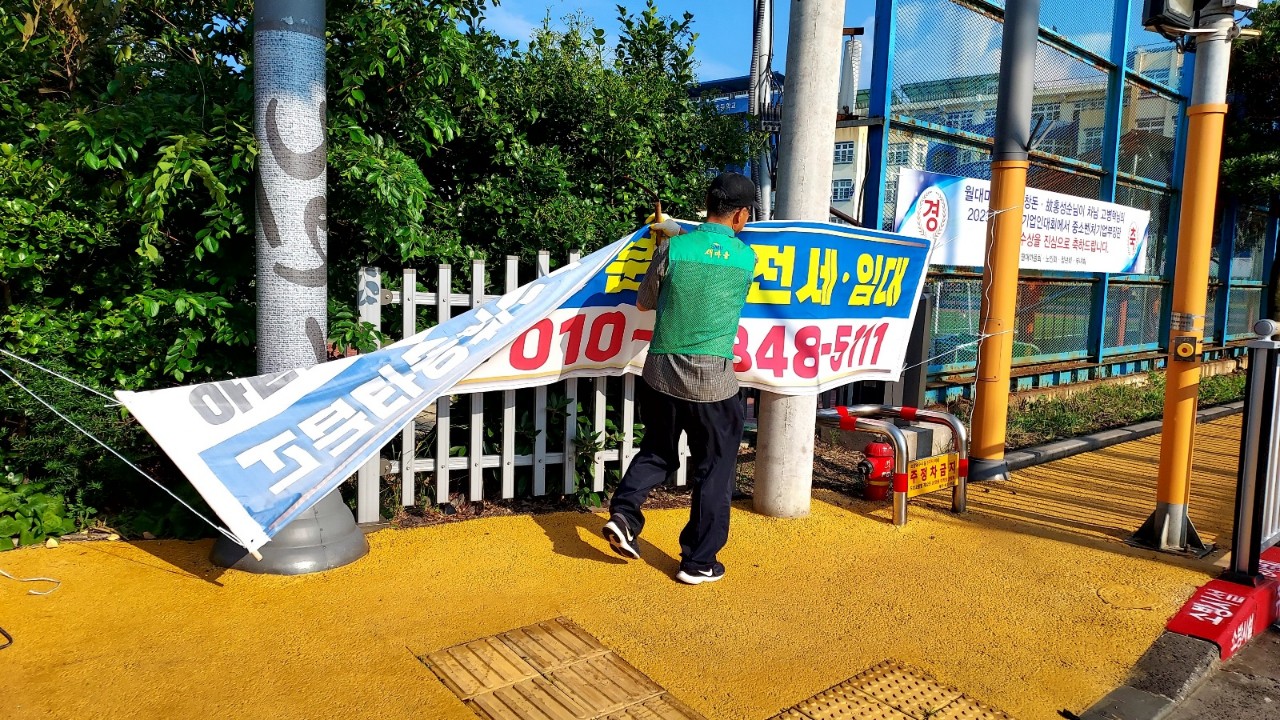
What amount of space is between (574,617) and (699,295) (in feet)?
4.81

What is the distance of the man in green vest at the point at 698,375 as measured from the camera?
388cm

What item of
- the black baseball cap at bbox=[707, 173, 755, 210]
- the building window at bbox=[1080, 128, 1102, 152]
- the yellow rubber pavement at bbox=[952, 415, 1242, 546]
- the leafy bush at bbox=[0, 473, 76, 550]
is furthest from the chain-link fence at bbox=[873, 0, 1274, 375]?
the leafy bush at bbox=[0, 473, 76, 550]

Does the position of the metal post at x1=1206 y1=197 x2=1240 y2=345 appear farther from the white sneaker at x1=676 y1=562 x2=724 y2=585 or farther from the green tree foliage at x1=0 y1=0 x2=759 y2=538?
the white sneaker at x1=676 y1=562 x2=724 y2=585

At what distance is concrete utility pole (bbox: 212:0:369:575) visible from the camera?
371 centimetres

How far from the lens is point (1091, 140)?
10.2 metres

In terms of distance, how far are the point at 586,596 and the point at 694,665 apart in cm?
72

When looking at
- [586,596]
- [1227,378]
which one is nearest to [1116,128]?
[1227,378]

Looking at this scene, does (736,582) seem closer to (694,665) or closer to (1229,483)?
(694,665)

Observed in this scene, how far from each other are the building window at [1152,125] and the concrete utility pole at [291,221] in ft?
36.1

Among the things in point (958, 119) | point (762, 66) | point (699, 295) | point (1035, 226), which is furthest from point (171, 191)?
point (1035, 226)

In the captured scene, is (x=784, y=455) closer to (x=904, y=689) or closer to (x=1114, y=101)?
(x=904, y=689)

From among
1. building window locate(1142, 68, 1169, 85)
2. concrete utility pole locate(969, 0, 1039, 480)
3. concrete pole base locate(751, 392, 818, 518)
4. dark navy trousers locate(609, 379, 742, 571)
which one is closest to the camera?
dark navy trousers locate(609, 379, 742, 571)

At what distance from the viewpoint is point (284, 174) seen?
12.5ft

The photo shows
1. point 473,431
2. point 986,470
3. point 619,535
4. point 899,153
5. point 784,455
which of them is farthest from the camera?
point 899,153
